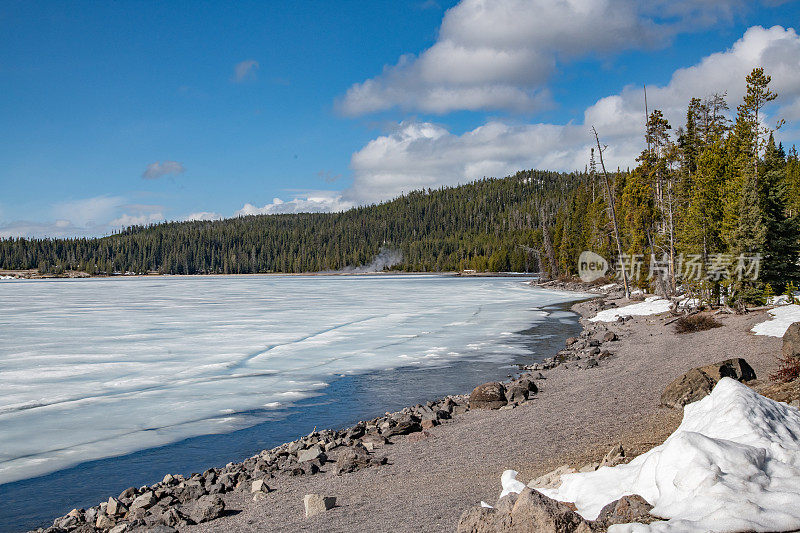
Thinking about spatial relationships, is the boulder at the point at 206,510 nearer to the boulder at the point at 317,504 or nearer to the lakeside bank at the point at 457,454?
the lakeside bank at the point at 457,454

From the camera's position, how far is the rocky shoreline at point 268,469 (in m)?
7.31

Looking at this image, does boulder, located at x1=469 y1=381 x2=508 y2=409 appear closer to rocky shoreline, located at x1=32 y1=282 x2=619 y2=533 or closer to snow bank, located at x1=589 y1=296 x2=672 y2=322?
rocky shoreline, located at x1=32 y1=282 x2=619 y2=533

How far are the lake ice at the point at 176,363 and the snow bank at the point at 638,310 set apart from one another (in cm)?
385

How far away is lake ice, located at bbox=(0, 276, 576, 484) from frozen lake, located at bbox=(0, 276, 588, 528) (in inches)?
1.6

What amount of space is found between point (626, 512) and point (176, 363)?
685 inches

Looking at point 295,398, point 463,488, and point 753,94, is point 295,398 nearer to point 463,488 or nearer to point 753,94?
point 463,488

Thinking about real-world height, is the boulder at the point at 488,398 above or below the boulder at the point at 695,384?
below

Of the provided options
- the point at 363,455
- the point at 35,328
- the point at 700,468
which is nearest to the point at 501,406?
the point at 363,455

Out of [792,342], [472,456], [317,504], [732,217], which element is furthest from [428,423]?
[732,217]

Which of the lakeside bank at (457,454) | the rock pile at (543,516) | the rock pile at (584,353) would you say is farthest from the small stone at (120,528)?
the rock pile at (584,353)

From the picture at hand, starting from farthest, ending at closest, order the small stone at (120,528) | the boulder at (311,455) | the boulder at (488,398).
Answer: the boulder at (488,398) → the boulder at (311,455) → the small stone at (120,528)

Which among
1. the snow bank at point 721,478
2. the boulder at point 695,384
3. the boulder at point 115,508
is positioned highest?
the snow bank at point 721,478

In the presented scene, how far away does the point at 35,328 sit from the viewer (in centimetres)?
2848

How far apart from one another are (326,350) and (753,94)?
1090 inches
